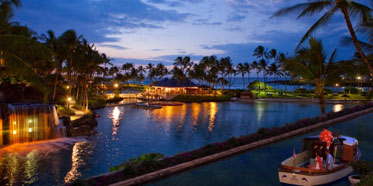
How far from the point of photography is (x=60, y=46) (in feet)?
107

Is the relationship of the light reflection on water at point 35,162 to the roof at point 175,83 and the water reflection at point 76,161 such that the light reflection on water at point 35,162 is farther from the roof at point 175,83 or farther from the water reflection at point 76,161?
the roof at point 175,83

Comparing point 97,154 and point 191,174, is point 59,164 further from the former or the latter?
point 191,174

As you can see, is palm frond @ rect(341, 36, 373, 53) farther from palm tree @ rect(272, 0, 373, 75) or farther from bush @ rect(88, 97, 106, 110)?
bush @ rect(88, 97, 106, 110)

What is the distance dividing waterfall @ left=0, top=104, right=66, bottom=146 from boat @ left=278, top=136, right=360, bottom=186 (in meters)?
19.4

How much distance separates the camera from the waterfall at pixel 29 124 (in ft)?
68.2

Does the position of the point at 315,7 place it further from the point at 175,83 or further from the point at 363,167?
the point at 175,83

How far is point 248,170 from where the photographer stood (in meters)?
14.1

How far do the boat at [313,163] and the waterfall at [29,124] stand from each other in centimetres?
1943

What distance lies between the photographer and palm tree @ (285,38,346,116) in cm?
2536

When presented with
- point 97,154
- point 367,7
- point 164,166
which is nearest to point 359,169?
point 367,7

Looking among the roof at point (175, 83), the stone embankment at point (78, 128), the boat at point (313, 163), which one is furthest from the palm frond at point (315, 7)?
the roof at point (175, 83)

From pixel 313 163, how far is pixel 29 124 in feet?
70.4

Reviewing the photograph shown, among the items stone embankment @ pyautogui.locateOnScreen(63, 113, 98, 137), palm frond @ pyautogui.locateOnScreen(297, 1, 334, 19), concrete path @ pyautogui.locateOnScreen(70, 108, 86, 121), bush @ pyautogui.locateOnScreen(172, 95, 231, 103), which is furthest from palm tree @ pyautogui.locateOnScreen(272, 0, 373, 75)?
bush @ pyautogui.locateOnScreen(172, 95, 231, 103)

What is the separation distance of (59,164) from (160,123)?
14.7 meters
